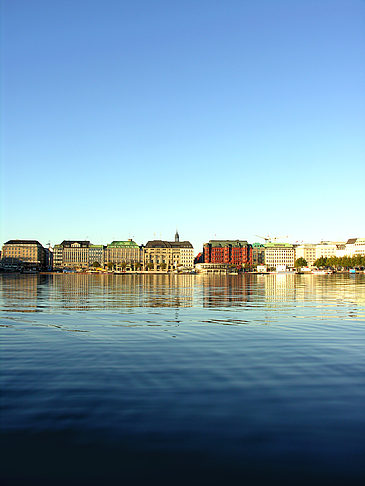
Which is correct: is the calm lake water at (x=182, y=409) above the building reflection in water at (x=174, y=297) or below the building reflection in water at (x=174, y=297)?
above

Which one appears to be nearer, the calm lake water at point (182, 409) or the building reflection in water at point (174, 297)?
the calm lake water at point (182, 409)

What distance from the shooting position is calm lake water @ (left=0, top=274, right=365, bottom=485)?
698 cm

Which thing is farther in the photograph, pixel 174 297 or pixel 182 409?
pixel 174 297

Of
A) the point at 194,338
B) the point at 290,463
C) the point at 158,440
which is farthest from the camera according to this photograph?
the point at 194,338

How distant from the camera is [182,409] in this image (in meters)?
9.59

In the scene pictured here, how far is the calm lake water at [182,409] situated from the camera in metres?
6.98

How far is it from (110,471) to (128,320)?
19.0 m

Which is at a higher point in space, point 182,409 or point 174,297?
point 182,409

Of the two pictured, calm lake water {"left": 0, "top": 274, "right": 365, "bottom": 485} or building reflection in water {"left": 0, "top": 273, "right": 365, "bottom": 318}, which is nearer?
calm lake water {"left": 0, "top": 274, "right": 365, "bottom": 485}

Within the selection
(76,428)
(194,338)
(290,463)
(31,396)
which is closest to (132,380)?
(31,396)

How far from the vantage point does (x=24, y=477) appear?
21.9 ft

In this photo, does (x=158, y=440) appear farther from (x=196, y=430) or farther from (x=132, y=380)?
(x=132, y=380)

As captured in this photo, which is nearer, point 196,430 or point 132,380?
point 196,430

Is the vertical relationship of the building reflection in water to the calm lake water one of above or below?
below
